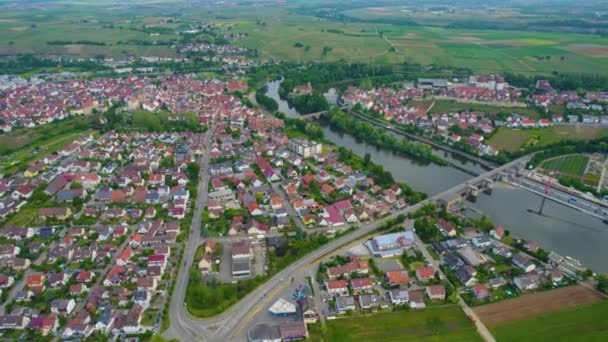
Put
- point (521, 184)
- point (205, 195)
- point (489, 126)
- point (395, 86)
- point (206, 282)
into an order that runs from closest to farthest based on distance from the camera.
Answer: point (206, 282) → point (205, 195) → point (521, 184) → point (489, 126) → point (395, 86)

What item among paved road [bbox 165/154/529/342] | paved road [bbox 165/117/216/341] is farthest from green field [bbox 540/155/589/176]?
paved road [bbox 165/117/216/341]

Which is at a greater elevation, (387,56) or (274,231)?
(387,56)

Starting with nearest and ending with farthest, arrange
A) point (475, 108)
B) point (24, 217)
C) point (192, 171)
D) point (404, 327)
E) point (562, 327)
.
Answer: point (562, 327), point (404, 327), point (24, 217), point (192, 171), point (475, 108)

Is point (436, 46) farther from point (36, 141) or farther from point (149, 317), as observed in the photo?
point (149, 317)

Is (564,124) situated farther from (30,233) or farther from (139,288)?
(30,233)

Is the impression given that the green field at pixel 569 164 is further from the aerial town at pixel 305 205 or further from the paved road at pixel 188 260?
the paved road at pixel 188 260

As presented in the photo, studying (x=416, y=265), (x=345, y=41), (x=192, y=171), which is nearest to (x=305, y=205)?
(x=416, y=265)

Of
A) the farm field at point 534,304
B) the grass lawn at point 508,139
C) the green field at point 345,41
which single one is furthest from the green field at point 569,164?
the green field at point 345,41

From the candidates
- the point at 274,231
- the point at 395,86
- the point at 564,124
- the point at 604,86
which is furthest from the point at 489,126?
the point at 274,231
